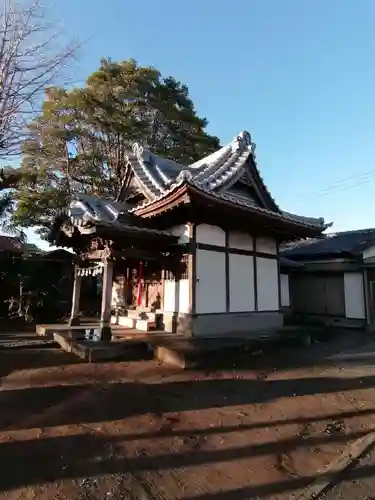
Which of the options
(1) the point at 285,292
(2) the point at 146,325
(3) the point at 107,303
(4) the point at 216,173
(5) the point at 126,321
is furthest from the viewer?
(1) the point at 285,292

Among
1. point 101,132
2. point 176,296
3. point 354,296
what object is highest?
point 101,132

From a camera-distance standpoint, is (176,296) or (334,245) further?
(334,245)

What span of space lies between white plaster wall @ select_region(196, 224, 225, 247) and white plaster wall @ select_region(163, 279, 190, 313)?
1.41 meters

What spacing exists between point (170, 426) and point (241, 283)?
704 centimetres

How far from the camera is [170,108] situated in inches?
847

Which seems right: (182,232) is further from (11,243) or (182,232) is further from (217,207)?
(11,243)

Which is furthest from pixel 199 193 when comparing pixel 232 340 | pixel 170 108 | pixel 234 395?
pixel 170 108

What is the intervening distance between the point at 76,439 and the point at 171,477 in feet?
4.71

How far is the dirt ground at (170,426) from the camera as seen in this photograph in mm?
3424

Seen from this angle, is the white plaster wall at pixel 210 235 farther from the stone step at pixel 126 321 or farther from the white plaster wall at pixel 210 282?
the stone step at pixel 126 321

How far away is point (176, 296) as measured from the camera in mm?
10492

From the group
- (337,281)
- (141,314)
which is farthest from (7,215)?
(337,281)

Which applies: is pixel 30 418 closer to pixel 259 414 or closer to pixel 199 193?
pixel 259 414

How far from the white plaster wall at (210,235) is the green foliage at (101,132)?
1058 centimetres
